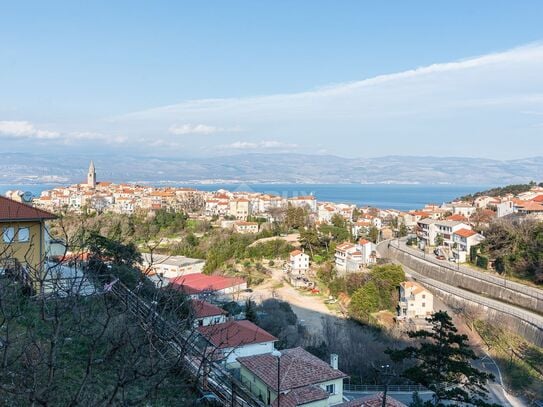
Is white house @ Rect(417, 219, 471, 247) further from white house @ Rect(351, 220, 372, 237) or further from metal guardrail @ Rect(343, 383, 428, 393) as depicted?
metal guardrail @ Rect(343, 383, 428, 393)

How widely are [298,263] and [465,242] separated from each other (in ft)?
39.8

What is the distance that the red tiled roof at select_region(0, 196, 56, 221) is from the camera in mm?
9148

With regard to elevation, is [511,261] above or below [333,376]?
below

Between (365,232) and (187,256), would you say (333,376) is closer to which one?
(187,256)

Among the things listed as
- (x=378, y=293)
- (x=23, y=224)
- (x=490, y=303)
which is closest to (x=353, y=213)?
(x=378, y=293)

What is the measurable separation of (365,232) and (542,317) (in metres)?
24.4

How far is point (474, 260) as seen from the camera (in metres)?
31.4

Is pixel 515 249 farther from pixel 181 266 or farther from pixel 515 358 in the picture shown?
pixel 181 266

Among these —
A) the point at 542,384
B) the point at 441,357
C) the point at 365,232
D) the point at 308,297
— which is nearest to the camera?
the point at 441,357

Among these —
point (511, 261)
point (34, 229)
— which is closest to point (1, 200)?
point (34, 229)

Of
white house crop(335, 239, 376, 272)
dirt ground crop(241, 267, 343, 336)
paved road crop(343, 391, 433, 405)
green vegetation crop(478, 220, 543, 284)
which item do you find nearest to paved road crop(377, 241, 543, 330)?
green vegetation crop(478, 220, 543, 284)

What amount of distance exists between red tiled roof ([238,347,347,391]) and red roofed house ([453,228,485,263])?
25.2m

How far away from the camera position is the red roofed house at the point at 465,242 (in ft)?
107

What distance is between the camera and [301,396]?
888 centimetres
